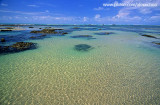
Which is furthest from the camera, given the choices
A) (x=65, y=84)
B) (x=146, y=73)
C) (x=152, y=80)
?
(x=146, y=73)

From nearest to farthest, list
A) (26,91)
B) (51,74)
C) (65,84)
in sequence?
(26,91) < (65,84) < (51,74)

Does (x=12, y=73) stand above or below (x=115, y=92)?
above

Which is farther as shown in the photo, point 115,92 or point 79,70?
point 79,70

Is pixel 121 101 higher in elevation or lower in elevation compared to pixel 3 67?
lower

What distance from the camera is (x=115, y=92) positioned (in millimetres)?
6148

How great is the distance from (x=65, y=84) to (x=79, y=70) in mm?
2427

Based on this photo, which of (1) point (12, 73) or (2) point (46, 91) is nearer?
(2) point (46, 91)

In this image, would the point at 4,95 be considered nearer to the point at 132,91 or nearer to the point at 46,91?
the point at 46,91

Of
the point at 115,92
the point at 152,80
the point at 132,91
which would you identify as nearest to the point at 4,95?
the point at 115,92

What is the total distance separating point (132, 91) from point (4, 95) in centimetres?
884

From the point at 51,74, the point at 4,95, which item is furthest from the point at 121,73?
the point at 4,95

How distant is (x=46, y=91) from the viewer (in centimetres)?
609

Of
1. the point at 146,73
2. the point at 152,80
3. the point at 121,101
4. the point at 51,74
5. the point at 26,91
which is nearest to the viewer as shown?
the point at 121,101

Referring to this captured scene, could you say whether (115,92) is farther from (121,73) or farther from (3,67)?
(3,67)
